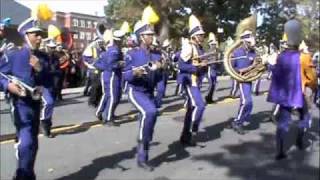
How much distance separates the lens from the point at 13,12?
2891 cm

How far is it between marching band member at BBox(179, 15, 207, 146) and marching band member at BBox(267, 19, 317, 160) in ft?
7.72

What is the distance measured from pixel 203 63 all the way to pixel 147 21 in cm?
167

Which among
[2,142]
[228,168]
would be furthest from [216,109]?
[228,168]

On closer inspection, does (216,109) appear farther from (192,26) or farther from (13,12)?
(13,12)

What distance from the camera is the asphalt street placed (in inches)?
176

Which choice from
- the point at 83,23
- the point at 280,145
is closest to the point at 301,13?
the point at 280,145

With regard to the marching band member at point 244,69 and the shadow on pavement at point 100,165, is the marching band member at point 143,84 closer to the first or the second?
the shadow on pavement at point 100,165

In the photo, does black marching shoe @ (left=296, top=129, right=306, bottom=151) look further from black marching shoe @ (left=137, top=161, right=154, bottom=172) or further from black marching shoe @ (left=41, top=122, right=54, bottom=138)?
black marching shoe @ (left=41, top=122, right=54, bottom=138)

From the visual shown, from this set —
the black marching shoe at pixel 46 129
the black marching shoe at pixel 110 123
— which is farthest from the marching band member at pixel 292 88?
the black marching shoe at pixel 110 123

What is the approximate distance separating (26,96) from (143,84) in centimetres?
178

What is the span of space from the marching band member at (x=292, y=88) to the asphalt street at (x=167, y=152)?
103mm

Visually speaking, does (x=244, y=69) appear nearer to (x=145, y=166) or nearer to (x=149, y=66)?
(x=149, y=66)

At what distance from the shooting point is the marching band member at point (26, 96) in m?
5.34

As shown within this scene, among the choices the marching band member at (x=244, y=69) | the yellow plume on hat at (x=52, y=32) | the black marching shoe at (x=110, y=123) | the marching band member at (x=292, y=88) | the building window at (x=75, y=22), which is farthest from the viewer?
the building window at (x=75, y=22)
